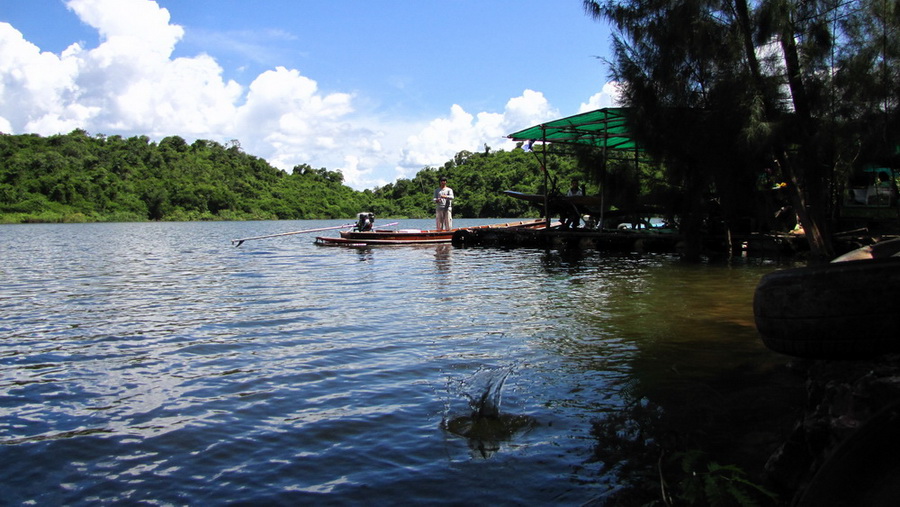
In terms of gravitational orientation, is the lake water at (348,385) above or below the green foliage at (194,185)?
below

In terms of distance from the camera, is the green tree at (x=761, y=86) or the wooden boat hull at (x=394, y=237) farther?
the wooden boat hull at (x=394, y=237)

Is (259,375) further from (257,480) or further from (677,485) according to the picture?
(677,485)

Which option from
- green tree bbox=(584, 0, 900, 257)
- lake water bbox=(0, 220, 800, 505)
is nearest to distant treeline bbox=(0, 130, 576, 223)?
green tree bbox=(584, 0, 900, 257)

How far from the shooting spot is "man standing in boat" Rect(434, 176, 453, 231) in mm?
25141

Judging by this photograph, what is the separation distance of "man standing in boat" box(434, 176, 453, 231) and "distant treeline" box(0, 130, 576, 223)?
38.3m

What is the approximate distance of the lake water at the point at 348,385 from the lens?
3834 millimetres

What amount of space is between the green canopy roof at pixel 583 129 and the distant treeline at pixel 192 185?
42.5m

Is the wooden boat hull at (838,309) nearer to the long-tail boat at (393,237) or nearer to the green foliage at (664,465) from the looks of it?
the green foliage at (664,465)

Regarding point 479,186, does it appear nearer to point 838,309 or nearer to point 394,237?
point 394,237

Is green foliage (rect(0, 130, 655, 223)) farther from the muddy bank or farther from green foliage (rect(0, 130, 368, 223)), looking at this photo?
the muddy bank

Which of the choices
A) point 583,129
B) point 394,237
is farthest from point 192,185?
point 583,129

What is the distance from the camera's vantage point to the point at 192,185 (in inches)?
3664

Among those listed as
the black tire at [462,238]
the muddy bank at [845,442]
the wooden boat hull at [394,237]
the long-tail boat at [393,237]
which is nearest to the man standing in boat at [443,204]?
the long-tail boat at [393,237]

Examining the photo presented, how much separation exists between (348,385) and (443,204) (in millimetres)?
20510
